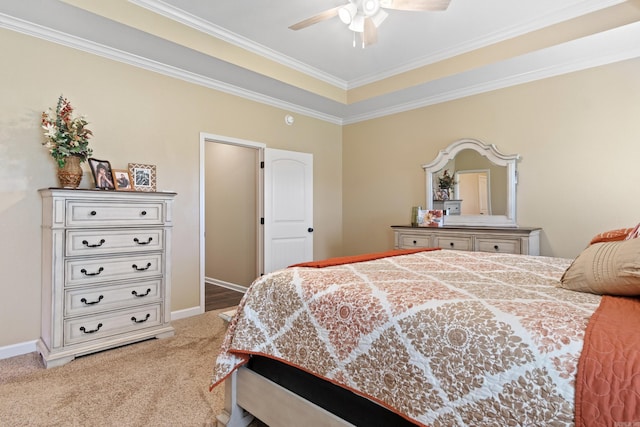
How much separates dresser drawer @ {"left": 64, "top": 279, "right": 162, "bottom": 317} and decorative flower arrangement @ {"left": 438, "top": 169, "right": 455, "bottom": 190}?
329 centimetres

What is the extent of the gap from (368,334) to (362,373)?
140mm

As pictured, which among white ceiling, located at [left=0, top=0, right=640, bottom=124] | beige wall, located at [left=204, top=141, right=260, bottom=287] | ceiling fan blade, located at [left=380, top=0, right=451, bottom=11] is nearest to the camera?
ceiling fan blade, located at [left=380, top=0, right=451, bottom=11]

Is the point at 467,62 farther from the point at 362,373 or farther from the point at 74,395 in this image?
the point at 74,395

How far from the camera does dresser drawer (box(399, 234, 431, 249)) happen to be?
12.8 ft

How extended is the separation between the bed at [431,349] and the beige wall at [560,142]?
2.00 metres

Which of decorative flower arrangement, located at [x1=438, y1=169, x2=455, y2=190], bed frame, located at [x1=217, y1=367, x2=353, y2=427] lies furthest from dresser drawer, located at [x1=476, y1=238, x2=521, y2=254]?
bed frame, located at [x1=217, y1=367, x2=353, y2=427]

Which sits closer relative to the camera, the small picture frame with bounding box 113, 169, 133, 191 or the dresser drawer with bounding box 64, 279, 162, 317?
the dresser drawer with bounding box 64, 279, 162, 317

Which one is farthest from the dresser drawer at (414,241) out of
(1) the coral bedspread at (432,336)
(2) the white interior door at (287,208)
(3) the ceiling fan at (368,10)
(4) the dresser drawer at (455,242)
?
(3) the ceiling fan at (368,10)

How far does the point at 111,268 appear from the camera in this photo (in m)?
2.68

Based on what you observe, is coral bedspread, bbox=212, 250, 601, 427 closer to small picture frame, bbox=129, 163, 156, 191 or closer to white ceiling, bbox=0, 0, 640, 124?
small picture frame, bbox=129, 163, 156, 191

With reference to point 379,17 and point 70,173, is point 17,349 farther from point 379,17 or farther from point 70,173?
point 379,17

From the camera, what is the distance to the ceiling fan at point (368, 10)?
228cm

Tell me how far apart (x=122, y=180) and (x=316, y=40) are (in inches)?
88.6

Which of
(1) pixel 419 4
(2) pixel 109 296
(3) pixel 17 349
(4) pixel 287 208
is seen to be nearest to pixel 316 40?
(1) pixel 419 4
